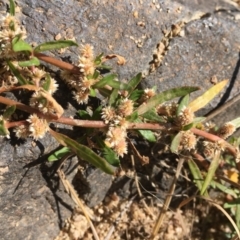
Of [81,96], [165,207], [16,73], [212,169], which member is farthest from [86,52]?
[165,207]

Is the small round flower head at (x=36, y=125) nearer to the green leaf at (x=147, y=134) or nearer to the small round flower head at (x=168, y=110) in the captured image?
the green leaf at (x=147, y=134)

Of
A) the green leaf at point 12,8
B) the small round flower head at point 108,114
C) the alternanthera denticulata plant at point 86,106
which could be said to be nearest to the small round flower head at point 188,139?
the alternanthera denticulata plant at point 86,106

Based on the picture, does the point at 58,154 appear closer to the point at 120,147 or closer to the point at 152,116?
the point at 120,147

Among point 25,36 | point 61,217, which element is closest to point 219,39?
point 25,36

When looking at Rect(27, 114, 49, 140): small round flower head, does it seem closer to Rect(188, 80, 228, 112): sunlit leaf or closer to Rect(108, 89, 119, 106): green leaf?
Rect(108, 89, 119, 106): green leaf

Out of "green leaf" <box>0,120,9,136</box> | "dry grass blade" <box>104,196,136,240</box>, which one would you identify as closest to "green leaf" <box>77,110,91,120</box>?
"green leaf" <box>0,120,9,136</box>

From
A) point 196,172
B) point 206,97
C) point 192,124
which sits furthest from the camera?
point 196,172
